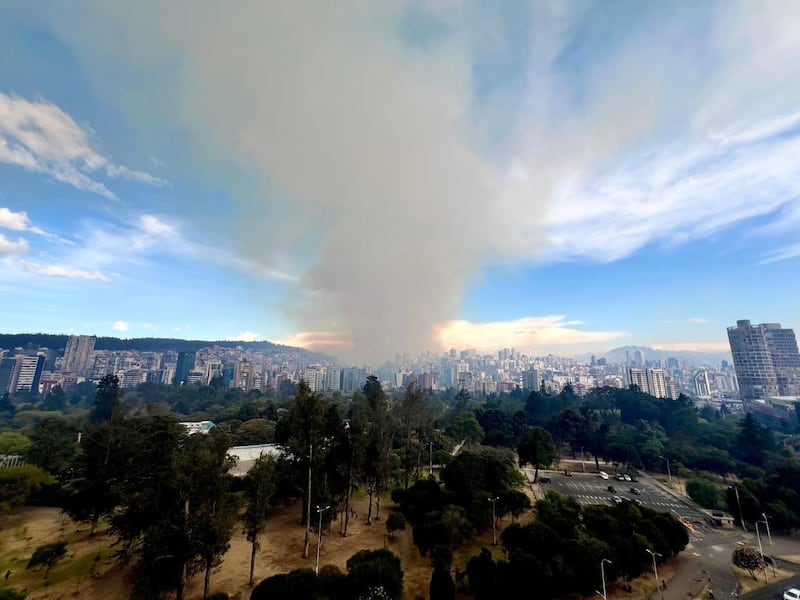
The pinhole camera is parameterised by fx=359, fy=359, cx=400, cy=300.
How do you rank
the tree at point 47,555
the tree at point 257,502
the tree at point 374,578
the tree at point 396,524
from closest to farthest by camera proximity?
1. the tree at point 374,578
2. the tree at point 47,555
3. the tree at point 257,502
4. the tree at point 396,524

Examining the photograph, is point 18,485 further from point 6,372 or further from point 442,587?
point 6,372

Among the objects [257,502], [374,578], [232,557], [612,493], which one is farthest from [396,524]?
[612,493]

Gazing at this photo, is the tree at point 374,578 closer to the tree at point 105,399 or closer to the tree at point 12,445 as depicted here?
the tree at point 12,445

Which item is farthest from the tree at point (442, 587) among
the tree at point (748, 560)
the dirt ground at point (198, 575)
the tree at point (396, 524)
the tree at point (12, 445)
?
the tree at point (12, 445)

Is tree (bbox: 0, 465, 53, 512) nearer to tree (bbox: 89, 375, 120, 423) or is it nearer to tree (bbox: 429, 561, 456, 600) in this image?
tree (bbox: 429, 561, 456, 600)

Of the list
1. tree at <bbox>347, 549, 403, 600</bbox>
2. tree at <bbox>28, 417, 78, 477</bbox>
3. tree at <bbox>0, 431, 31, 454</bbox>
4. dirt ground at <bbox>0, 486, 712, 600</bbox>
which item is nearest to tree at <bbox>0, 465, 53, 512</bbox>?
dirt ground at <bbox>0, 486, 712, 600</bbox>

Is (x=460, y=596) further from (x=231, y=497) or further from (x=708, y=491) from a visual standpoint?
(x=708, y=491)

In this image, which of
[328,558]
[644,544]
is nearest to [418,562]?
[328,558]
